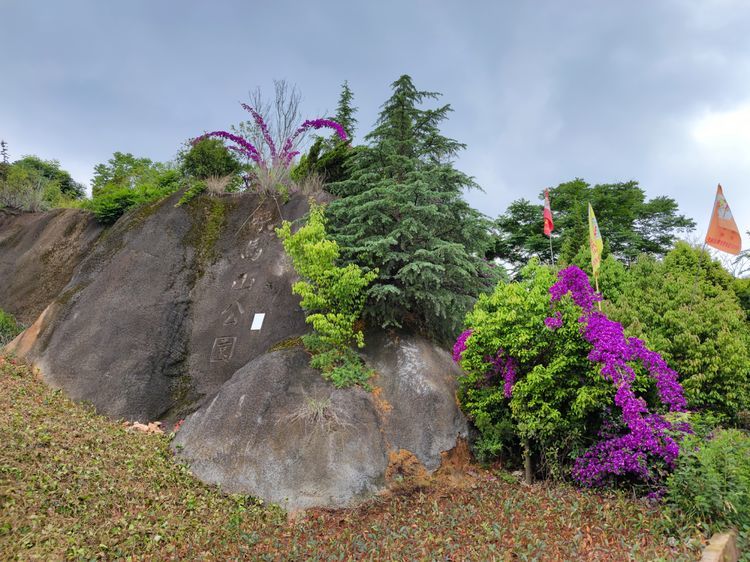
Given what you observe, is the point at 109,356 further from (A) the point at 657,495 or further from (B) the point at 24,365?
(A) the point at 657,495

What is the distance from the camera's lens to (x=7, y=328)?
12227mm

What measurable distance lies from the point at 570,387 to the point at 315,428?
12.0ft

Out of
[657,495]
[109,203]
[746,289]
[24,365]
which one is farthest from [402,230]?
[746,289]

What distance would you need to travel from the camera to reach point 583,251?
13609 millimetres

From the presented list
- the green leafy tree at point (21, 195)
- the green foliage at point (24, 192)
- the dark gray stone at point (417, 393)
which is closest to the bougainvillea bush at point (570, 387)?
the dark gray stone at point (417, 393)

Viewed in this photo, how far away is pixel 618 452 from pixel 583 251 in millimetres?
9027

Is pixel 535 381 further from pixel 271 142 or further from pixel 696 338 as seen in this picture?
pixel 271 142

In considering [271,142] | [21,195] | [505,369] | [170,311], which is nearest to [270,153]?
[271,142]

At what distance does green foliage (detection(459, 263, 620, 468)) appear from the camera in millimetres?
6145

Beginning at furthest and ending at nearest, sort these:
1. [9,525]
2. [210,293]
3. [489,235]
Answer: [210,293] → [489,235] → [9,525]

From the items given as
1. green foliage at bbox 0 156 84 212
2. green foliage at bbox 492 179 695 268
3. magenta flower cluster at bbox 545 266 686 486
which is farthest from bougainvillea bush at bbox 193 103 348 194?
green foliage at bbox 492 179 695 268

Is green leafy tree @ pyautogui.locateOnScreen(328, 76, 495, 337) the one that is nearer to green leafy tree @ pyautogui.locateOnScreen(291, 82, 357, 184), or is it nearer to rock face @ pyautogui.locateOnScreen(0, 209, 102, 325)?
green leafy tree @ pyautogui.locateOnScreen(291, 82, 357, 184)

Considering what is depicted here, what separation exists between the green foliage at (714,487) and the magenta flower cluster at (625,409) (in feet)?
0.91

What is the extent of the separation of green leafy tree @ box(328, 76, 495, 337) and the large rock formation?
857mm
